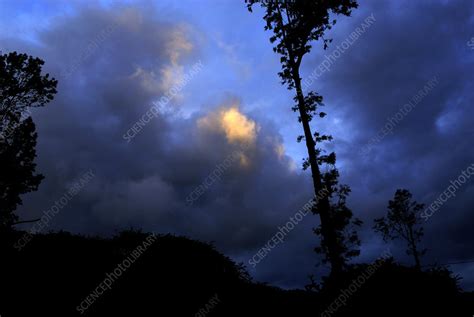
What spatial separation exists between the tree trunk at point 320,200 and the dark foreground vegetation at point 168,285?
10.8 ft

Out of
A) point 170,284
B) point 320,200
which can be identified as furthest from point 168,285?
point 320,200

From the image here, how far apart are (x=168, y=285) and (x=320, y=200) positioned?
25.5 feet

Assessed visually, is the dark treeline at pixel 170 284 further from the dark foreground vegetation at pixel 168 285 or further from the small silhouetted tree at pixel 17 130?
the small silhouetted tree at pixel 17 130

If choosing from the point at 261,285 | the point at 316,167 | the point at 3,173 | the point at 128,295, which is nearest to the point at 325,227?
the point at 316,167

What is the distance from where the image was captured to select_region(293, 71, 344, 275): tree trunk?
48.1 feet

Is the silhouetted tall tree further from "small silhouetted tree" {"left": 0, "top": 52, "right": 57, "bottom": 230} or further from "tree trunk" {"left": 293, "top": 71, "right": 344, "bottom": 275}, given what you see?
"small silhouetted tree" {"left": 0, "top": 52, "right": 57, "bottom": 230}

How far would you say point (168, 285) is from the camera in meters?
9.53

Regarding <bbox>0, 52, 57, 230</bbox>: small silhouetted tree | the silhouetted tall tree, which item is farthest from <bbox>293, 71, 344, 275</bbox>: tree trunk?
<bbox>0, 52, 57, 230</bbox>: small silhouetted tree

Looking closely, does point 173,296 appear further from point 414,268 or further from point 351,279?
point 414,268

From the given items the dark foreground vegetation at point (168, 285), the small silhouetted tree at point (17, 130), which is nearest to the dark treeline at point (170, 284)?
the dark foreground vegetation at point (168, 285)

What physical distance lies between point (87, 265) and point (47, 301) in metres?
1.25

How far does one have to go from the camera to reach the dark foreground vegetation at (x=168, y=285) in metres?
8.37

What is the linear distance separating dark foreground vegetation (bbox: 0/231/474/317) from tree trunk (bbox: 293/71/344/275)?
331 centimetres

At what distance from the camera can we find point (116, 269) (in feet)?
30.5
